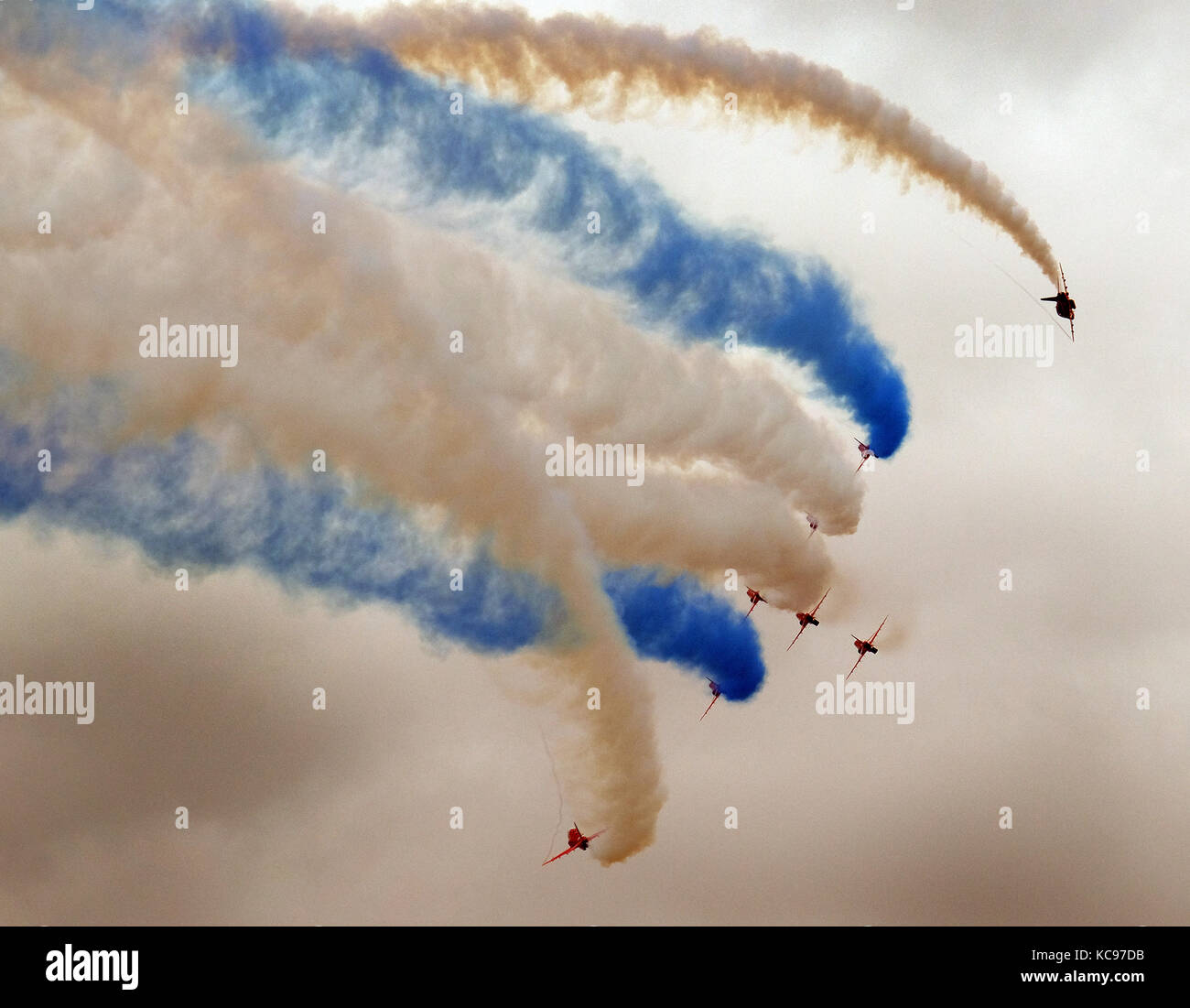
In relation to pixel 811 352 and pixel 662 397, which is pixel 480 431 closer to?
pixel 662 397
